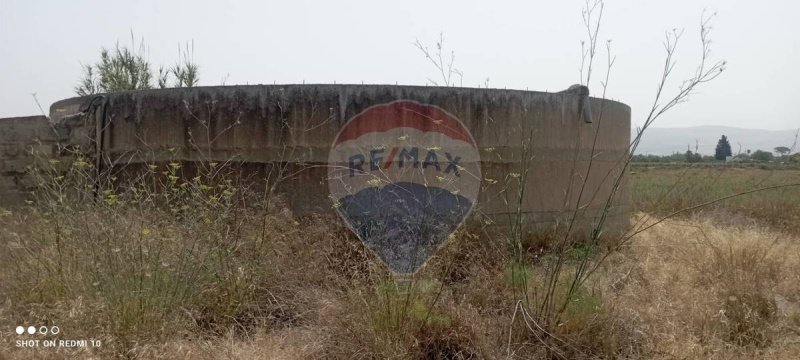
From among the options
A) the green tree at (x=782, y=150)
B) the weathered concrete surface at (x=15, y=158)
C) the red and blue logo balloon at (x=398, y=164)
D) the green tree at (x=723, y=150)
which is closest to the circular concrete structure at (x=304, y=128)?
the red and blue logo balloon at (x=398, y=164)

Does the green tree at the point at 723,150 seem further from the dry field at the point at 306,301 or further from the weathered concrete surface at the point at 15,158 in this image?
the weathered concrete surface at the point at 15,158

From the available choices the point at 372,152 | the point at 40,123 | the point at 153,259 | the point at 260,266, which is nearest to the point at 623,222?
the point at 372,152

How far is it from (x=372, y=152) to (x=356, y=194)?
38cm

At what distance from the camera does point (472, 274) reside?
3752mm

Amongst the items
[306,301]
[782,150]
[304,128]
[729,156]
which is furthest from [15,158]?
[782,150]

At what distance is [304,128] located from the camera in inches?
185

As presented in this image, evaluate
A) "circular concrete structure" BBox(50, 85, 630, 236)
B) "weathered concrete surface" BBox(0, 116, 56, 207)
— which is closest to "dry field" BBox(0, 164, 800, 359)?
"circular concrete structure" BBox(50, 85, 630, 236)

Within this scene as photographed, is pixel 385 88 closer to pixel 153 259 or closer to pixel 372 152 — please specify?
pixel 372 152

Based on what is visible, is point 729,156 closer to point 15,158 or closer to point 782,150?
point 782,150

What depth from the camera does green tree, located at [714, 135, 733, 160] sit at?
3.47 metres

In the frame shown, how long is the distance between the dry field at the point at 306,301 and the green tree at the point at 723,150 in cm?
15

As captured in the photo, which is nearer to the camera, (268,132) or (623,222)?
(268,132)

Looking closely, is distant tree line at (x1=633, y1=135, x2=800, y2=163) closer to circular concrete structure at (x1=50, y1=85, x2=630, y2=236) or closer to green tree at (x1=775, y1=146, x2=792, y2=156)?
green tree at (x1=775, y1=146, x2=792, y2=156)

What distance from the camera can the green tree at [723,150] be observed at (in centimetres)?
347
